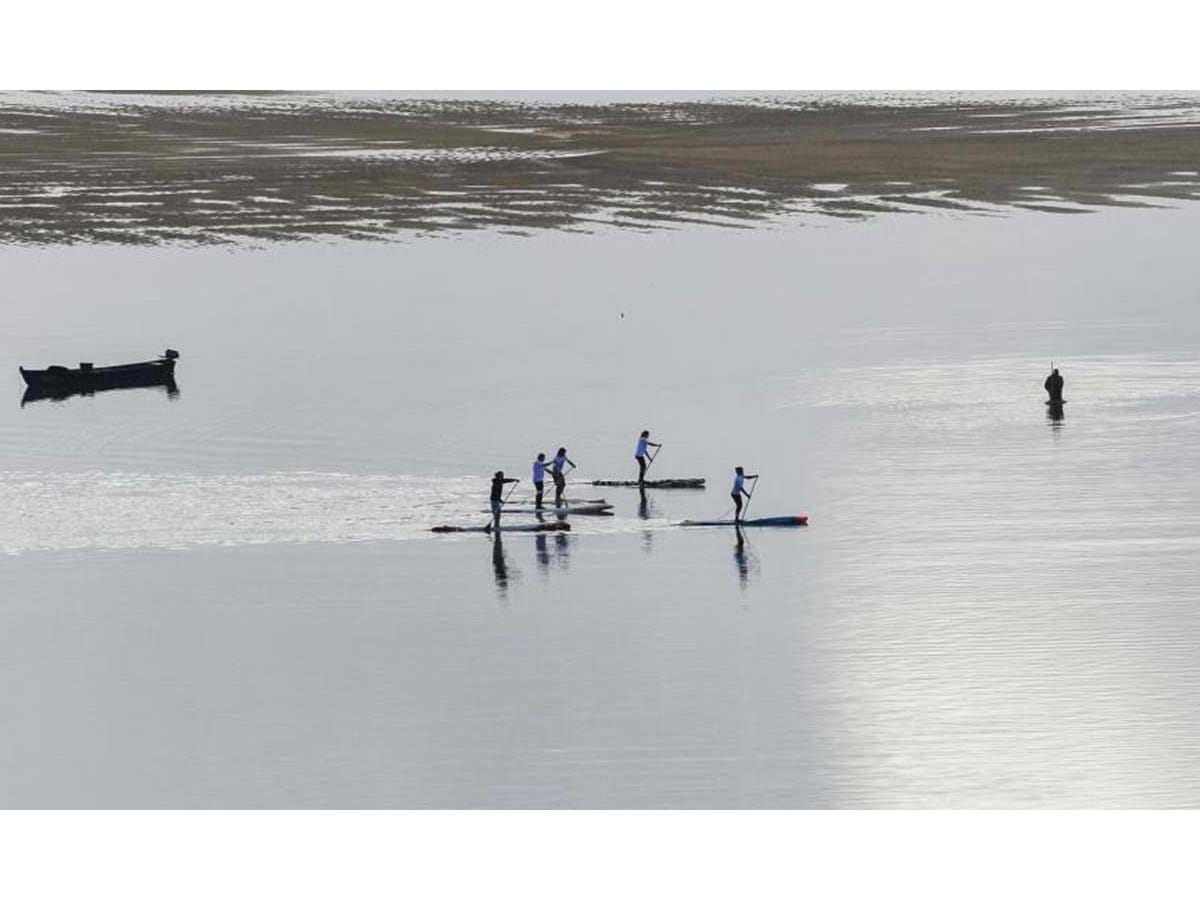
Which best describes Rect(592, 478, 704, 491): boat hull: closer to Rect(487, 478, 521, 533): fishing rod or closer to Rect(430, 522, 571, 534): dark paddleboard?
Rect(487, 478, 521, 533): fishing rod

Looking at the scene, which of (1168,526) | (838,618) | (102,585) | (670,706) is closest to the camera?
(670,706)

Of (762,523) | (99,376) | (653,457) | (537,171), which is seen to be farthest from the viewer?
(537,171)

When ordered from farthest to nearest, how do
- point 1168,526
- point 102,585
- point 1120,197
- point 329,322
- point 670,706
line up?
point 1120,197
point 329,322
point 1168,526
point 102,585
point 670,706

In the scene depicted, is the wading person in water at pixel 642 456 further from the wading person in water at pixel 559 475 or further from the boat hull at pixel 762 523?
the boat hull at pixel 762 523

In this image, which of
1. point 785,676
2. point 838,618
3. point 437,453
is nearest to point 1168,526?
point 838,618

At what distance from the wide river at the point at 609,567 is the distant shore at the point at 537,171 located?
23704mm

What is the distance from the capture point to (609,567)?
55.4m

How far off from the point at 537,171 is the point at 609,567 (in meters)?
89.3

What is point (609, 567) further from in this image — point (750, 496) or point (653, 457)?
point (653, 457)

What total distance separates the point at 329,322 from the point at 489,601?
51193mm

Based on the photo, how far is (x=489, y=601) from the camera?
5253cm

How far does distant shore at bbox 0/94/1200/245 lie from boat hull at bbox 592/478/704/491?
59592 mm

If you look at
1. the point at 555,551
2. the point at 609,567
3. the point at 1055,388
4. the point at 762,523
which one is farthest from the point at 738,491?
the point at 1055,388

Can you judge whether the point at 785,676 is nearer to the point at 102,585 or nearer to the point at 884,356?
the point at 102,585
